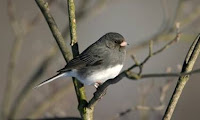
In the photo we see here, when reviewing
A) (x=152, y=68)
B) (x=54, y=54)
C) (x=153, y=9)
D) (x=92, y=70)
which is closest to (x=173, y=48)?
(x=152, y=68)

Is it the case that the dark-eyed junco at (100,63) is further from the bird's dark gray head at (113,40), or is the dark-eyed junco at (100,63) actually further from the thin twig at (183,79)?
the thin twig at (183,79)

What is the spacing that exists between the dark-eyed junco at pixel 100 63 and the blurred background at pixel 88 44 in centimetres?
27

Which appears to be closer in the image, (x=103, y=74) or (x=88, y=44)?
(x=103, y=74)

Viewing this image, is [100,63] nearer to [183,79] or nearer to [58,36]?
[58,36]

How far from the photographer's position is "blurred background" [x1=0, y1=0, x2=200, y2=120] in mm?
3336

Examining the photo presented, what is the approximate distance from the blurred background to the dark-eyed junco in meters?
0.27

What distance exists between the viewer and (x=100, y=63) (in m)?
2.83

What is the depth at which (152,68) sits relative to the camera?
6.76m

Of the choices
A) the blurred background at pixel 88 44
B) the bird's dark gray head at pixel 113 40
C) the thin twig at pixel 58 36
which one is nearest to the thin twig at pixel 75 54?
the thin twig at pixel 58 36

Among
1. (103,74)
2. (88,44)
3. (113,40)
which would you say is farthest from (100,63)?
(88,44)

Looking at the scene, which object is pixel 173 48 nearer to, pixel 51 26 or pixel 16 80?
pixel 16 80

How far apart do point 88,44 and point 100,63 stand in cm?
389

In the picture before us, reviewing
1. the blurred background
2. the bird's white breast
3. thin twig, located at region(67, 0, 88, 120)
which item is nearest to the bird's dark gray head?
the bird's white breast

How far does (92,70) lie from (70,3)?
643 millimetres
